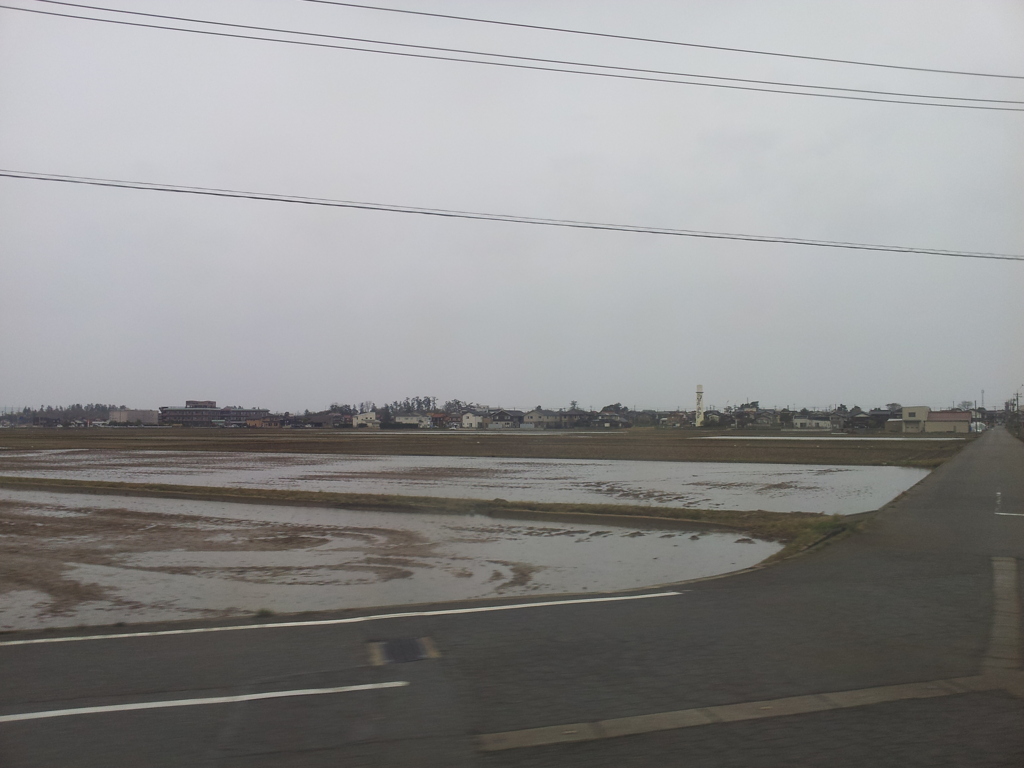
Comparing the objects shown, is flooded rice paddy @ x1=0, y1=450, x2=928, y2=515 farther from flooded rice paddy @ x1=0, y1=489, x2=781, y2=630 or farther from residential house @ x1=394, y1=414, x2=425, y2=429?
residential house @ x1=394, y1=414, x2=425, y2=429

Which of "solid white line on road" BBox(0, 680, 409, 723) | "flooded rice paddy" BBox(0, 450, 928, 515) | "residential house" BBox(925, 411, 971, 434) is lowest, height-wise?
"flooded rice paddy" BBox(0, 450, 928, 515)

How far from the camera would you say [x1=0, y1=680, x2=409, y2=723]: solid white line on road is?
15.7ft

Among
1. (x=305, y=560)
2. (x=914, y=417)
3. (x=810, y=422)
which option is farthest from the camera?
(x=810, y=422)

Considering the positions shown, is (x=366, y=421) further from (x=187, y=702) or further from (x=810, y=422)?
(x=187, y=702)

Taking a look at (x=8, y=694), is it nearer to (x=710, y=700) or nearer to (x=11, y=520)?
(x=710, y=700)

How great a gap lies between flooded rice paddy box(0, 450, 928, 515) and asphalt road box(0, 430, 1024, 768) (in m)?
12.9

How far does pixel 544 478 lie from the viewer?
29.9 metres

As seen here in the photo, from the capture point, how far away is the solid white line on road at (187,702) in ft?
15.7

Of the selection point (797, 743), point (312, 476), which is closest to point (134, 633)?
point (797, 743)

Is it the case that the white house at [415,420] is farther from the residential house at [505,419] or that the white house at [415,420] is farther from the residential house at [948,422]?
the residential house at [948,422]

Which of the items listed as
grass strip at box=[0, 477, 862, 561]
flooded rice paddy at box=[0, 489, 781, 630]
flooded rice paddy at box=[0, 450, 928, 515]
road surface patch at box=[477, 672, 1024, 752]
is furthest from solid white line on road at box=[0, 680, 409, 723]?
flooded rice paddy at box=[0, 450, 928, 515]

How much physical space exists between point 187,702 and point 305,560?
7541 millimetres

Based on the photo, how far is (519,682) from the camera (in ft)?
17.5

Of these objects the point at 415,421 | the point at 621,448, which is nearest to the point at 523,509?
the point at 621,448
